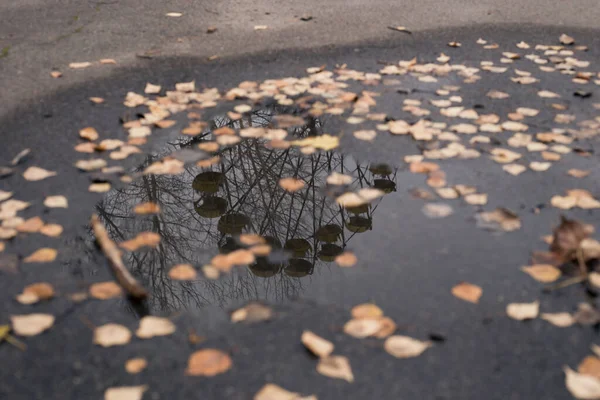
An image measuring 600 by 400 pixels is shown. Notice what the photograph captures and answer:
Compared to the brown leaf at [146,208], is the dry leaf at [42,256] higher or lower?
lower

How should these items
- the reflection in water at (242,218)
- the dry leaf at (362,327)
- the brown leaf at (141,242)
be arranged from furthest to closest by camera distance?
the brown leaf at (141,242), the reflection in water at (242,218), the dry leaf at (362,327)

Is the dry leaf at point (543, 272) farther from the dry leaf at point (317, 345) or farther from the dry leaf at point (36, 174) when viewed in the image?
the dry leaf at point (36, 174)

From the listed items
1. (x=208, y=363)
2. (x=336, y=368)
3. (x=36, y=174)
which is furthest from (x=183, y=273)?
(x=36, y=174)

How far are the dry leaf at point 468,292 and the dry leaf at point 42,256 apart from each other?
1429 mm

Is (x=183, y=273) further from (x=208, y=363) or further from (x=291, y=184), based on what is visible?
(x=291, y=184)

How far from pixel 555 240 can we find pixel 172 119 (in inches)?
81.3

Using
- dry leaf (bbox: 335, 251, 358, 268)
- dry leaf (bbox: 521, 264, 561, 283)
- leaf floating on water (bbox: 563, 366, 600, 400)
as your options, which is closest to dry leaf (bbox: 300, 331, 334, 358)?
dry leaf (bbox: 335, 251, 358, 268)

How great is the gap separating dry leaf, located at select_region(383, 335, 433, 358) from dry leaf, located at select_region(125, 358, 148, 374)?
0.70 meters

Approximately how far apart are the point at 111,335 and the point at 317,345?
2.06ft

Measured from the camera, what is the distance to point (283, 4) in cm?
505

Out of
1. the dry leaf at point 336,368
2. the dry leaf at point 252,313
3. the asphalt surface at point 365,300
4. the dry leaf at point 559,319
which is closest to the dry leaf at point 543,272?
the asphalt surface at point 365,300

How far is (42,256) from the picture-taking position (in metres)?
2.11

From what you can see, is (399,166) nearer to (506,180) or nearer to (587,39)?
(506,180)

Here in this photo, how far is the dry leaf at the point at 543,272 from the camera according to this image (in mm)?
1917
